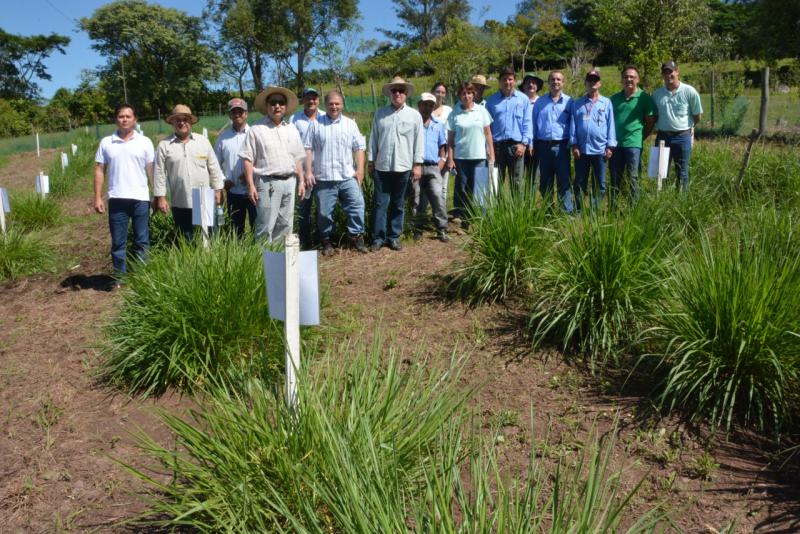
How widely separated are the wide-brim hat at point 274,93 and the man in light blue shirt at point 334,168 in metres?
0.30

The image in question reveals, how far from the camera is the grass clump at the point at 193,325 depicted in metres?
4.24

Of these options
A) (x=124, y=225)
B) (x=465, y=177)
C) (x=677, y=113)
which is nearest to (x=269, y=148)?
(x=124, y=225)

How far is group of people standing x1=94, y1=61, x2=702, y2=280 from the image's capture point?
6570mm

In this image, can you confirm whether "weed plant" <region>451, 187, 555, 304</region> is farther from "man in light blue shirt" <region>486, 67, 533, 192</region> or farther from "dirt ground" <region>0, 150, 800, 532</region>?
"man in light blue shirt" <region>486, 67, 533, 192</region>

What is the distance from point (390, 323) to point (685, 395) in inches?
85.1

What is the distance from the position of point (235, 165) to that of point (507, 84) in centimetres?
299

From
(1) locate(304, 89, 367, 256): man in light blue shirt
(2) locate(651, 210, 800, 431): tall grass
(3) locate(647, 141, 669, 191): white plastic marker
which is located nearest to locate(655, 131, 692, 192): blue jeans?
(3) locate(647, 141, 669, 191): white plastic marker

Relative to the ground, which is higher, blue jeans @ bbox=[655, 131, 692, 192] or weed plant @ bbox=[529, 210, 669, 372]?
blue jeans @ bbox=[655, 131, 692, 192]

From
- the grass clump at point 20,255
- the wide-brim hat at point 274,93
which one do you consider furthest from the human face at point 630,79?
the grass clump at point 20,255

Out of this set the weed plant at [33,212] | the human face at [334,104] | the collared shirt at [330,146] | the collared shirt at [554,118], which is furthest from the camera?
the weed plant at [33,212]

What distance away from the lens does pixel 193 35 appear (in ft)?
190

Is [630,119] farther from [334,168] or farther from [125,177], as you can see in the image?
[125,177]

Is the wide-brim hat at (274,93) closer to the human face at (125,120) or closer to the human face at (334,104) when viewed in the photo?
the human face at (334,104)

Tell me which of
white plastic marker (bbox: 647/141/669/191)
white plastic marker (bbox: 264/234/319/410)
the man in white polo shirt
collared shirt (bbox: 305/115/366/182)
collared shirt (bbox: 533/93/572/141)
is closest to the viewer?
white plastic marker (bbox: 264/234/319/410)
